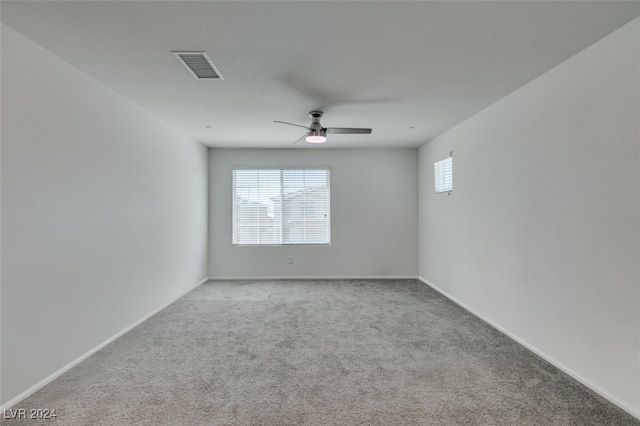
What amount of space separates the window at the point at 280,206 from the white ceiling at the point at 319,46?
7.99 ft

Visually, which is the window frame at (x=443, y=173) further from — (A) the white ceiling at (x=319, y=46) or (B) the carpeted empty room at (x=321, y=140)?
(A) the white ceiling at (x=319, y=46)

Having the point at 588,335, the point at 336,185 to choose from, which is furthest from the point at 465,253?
the point at 336,185

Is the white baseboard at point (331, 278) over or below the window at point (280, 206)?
below

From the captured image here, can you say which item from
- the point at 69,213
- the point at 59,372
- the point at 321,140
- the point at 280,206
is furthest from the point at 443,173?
the point at 59,372

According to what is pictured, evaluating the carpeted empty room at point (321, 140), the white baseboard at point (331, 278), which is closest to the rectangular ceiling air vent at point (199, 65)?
the carpeted empty room at point (321, 140)

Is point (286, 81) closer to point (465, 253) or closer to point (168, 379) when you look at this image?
point (168, 379)

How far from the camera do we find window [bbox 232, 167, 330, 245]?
19.7 ft

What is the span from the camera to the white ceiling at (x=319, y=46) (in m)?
1.85

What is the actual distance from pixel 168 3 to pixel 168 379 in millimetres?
2576

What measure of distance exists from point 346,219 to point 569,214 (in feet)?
12.5

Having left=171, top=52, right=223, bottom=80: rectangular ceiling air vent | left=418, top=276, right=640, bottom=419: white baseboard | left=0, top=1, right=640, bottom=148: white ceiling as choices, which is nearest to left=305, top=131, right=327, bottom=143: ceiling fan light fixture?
left=0, top=1, right=640, bottom=148: white ceiling

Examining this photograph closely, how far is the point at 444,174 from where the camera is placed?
16.0ft

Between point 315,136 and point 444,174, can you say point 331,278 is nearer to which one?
point 444,174

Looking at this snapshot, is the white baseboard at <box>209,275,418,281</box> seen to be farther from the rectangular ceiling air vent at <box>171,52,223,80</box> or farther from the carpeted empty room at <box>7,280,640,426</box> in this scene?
the rectangular ceiling air vent at <box>171,52,223,80</box>
